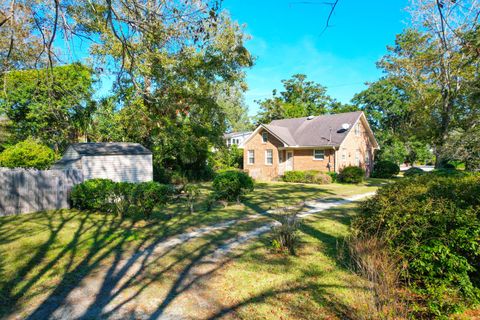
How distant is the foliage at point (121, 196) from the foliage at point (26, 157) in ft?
27.9

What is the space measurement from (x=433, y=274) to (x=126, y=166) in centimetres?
1552

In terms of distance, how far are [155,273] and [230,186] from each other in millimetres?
7676

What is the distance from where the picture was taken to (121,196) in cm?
1026

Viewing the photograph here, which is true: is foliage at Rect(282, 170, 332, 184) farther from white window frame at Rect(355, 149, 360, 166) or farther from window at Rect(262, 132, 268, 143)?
white window frame at Rect(355, 149, 360, 166)

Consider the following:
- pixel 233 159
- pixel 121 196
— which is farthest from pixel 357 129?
pixel 121 196

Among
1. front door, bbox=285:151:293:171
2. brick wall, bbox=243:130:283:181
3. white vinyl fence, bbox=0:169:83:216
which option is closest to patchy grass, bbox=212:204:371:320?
white vinyl fence, bbox=0:169:83:216

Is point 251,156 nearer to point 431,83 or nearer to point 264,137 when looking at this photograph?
point 264,137

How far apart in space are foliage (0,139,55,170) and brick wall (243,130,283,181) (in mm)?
17402

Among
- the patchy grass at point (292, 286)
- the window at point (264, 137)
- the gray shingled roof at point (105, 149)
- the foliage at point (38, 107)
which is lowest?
the patchy grass at point (292, 286)

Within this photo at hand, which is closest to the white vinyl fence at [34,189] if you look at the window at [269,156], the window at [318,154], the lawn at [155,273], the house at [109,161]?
the lawn at [155,273]

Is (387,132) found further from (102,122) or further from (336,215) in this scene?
(102,122)

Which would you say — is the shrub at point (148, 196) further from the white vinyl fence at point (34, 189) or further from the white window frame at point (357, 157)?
the white window frame at point (357, 157)

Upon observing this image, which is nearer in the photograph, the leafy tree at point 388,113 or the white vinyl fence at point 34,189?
the white vinyl fence at point 34,189

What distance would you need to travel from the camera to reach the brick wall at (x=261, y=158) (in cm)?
2725
